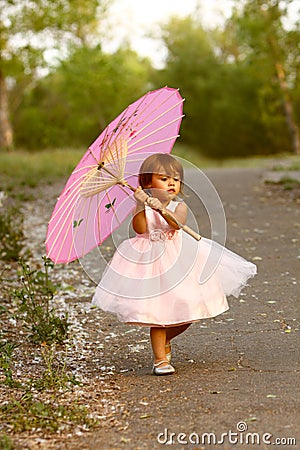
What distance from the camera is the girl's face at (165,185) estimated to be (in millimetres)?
3900

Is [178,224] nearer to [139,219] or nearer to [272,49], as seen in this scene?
[139,219]

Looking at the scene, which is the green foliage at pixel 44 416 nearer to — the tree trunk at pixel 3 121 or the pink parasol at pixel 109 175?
the pink parasol at pixel 109 175

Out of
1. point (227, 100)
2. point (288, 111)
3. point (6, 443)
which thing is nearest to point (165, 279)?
point (6, 443)

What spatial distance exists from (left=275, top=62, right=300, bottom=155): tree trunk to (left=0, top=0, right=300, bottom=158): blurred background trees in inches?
2.2

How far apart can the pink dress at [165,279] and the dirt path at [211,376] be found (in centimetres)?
36

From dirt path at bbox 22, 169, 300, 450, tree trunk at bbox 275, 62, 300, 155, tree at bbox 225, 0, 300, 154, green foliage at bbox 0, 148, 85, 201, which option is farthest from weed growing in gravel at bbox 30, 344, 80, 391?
tree trunk at bbox 275, 62, 300, 155

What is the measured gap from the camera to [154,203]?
3.78m

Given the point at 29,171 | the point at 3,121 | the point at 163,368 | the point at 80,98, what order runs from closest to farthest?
the point at 163,368 < the point at 29,171 < the point at 3,121 < the point at 80,98

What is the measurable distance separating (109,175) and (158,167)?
0.27 meters

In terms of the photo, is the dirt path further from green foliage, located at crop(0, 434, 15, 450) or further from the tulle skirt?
the tulle skirt

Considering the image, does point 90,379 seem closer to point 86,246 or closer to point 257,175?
point 86,246

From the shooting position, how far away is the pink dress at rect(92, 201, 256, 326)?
3.79m

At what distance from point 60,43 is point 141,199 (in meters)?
20.3

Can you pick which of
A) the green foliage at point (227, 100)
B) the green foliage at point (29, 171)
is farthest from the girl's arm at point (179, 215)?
the green foliage at point (227, 100)
